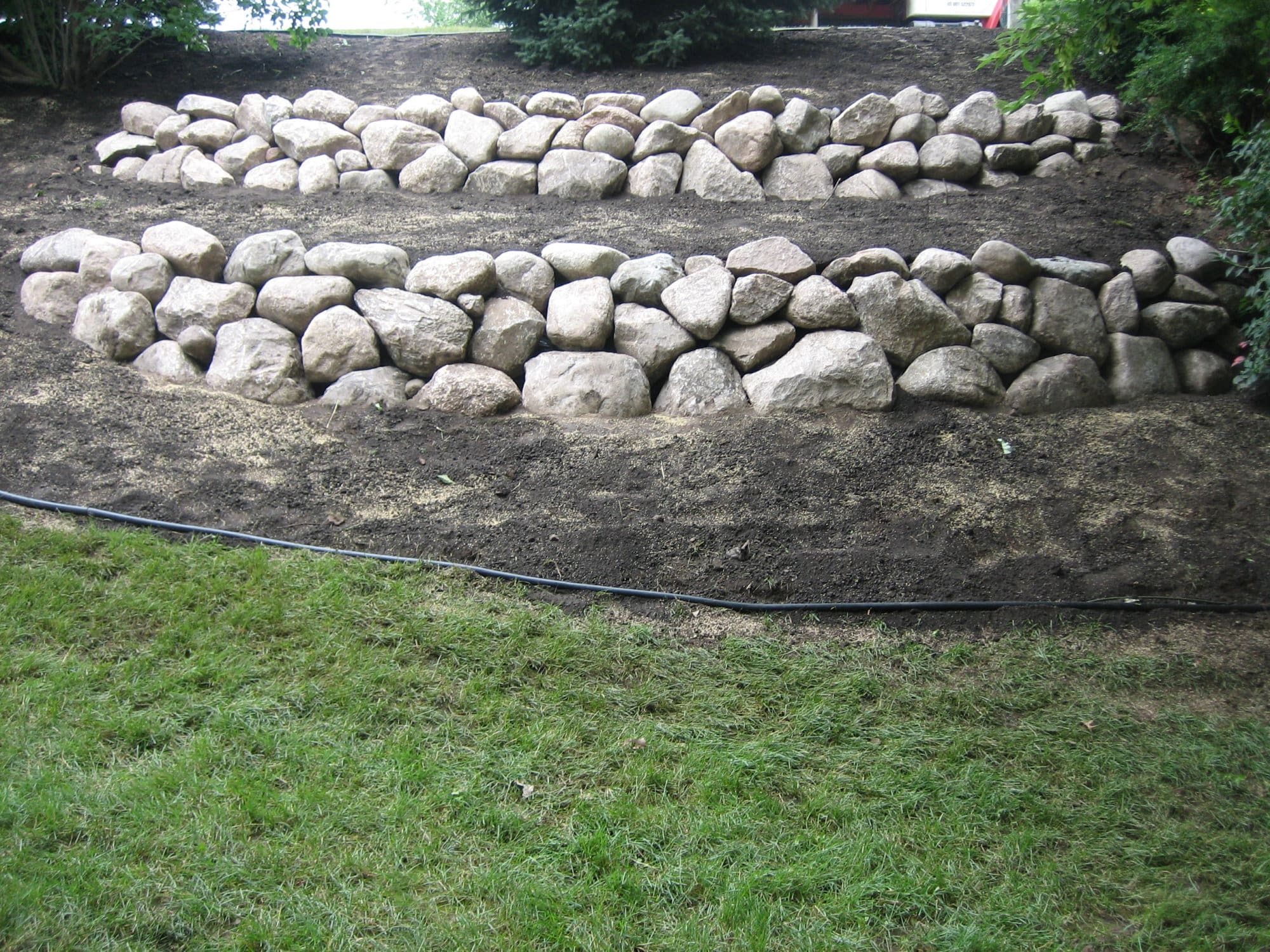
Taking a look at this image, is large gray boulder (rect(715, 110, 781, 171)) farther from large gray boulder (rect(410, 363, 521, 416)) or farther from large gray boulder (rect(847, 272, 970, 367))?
large gray boulder (rect(410, 363, 521, 416))

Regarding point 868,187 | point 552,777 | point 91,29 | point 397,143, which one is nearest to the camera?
point 552,777

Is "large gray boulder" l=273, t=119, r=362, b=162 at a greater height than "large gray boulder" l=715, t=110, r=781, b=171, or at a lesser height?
greater

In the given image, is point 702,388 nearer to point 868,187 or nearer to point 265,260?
point 868,187

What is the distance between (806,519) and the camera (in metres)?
3.99

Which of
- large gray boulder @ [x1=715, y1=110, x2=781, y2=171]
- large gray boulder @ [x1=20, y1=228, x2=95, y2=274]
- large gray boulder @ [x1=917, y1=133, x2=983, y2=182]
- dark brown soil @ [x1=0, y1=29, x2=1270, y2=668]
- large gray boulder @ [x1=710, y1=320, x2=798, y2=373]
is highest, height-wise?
large gray boulder @ [x1=715, y1=110, x2=781, y2=171]

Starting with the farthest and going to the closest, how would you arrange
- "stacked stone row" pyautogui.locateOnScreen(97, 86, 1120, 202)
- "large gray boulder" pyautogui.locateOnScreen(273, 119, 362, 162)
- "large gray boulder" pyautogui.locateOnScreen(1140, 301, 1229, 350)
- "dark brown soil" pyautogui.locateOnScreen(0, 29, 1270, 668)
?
1. "large gray boulder" pyautogui.locateOnScreen(273, 119, 362, 162)
2. "stacked stone row" pyautogui.locateOnScreen(97, 86, 1120, 202)
3. "large gray boulder" pyautogui.locateOnScreen(1140, 301, 1229, 350)
4. "dark brown soil" pyautogui.locateOnScreen(0, 29, 1270, 668)

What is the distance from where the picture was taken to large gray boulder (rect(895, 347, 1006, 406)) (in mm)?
4664


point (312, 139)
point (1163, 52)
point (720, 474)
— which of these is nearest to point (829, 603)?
point (720, 474)

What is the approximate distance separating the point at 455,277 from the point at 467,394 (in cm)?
70

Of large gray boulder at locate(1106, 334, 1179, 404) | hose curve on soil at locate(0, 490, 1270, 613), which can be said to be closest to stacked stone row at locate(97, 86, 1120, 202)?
large gray boulder at locate(1106, 334, 1179, 404)

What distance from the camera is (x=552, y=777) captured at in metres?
2.84

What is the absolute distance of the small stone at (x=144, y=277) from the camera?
16.6ft

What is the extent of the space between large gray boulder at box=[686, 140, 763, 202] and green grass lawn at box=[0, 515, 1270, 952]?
139 inches

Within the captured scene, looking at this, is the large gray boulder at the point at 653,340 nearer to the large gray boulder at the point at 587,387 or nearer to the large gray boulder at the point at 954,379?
the large gray boulder at the point at 587,387
